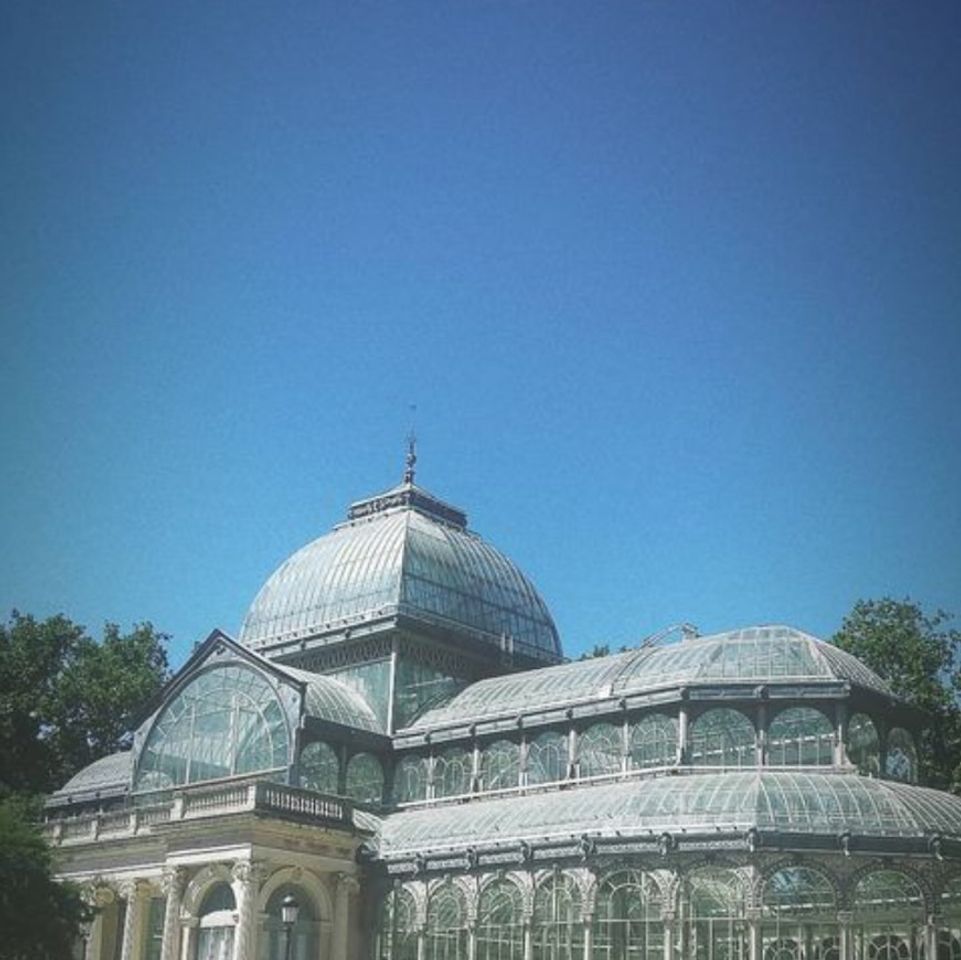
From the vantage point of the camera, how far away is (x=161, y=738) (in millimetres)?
61312

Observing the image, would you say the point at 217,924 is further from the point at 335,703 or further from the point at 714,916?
the point at 714,916

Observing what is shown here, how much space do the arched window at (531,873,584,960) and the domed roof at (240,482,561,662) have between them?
18.8 meters

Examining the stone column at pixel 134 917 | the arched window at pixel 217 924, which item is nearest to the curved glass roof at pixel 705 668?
the arched window at pixel 217 924

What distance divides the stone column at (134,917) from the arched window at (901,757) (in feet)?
94.9

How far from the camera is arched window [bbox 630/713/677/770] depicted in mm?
51000

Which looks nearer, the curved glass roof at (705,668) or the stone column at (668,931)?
the stone column at (668,931)

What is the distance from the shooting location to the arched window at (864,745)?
50.3 metres

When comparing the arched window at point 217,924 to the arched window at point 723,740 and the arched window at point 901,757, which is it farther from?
the arched window at point 901,757

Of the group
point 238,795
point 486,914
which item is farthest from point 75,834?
point 486,914

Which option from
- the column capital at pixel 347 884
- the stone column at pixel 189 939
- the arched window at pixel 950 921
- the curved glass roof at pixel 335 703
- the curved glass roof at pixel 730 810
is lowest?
the stone column at pixel 189 939

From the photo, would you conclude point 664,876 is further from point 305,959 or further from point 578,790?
point 305,959

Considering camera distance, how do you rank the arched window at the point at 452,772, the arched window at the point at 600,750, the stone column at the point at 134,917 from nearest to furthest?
the arched window at the point at 600,750, the stone column at the point at 134,917, the arched window at the point at 452,772

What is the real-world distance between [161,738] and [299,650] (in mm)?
8058

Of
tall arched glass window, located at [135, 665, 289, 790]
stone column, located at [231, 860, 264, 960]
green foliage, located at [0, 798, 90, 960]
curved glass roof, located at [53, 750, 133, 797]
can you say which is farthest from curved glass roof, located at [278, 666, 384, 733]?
green foliage, located at [0, 798, 90, 960]
